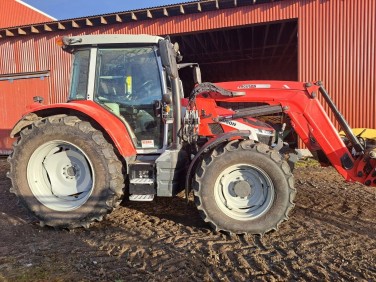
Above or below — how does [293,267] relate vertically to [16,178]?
below

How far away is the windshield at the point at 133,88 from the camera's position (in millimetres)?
4203

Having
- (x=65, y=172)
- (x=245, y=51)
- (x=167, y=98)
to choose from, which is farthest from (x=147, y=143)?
(x=245, y=51)

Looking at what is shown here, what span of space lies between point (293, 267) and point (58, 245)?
2415 mm

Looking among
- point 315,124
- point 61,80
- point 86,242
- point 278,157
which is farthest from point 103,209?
point 61,80

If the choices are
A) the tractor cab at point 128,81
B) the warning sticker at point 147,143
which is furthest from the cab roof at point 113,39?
the warning sticker at point 147,143

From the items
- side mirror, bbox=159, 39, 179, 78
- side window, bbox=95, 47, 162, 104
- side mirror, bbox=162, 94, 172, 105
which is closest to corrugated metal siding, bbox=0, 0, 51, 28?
side window, bbox=95, 47, 162, 104

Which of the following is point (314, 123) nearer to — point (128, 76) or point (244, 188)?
point (244, 188)

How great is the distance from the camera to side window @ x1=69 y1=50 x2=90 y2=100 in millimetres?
4293

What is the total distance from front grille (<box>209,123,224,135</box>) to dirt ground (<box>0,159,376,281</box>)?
3.74 feet

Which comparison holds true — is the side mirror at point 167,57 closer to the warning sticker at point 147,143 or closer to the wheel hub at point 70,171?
the warning sticker at point 147,143

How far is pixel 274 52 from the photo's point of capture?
54.6 ft

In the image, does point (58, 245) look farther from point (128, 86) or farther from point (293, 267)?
point (293, 267)

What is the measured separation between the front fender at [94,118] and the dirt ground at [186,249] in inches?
40.1

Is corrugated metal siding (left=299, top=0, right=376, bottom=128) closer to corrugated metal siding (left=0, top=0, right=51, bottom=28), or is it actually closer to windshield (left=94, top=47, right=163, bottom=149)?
windshield (left=94, top=47, right=163, bottom=149)
